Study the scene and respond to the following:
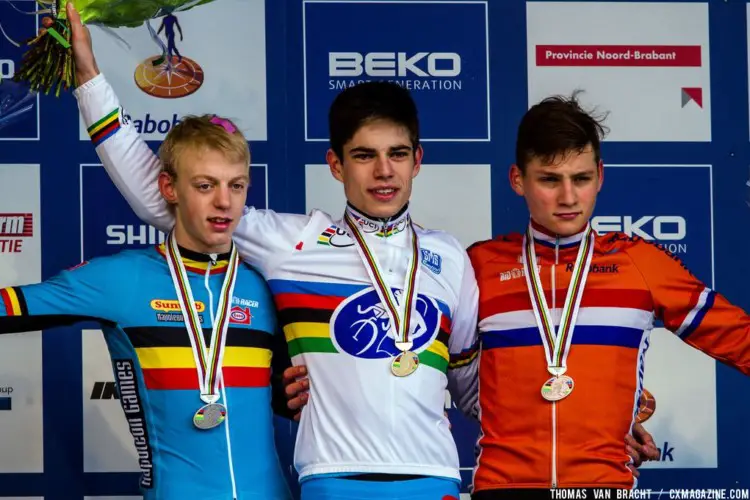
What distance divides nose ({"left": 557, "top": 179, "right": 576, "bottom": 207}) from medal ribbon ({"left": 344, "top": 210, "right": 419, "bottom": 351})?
1.36 feet

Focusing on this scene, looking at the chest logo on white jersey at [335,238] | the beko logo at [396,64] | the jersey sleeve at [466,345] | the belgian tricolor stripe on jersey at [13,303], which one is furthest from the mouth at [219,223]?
the beko logo at [396,64]

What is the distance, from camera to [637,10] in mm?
4004

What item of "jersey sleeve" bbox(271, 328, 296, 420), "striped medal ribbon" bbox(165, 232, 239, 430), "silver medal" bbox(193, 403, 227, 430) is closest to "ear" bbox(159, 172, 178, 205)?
"striped medal ribbon" bbox(165, 232, 239, 430)

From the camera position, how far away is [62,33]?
272 centimetres

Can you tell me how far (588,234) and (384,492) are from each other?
0.96m

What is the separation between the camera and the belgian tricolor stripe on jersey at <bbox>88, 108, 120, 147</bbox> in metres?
2.80

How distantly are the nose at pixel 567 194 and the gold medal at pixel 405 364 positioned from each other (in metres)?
0.60

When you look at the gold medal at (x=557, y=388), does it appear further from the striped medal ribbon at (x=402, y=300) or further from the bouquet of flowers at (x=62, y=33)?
the bouquet of flowers at (x=62, y=33)

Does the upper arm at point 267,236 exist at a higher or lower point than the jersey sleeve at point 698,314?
higher

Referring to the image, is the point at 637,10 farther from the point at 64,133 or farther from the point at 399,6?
the point at 64,133

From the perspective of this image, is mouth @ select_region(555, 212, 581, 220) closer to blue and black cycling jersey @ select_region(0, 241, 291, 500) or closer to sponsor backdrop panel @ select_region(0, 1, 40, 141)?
blue and black cycling jersey @ select_region(0, 241, 291, 500)

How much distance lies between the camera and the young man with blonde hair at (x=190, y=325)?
262 centimetres

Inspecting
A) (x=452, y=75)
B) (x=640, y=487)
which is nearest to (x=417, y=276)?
(x=452, y=75)

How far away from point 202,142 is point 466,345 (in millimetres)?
896
